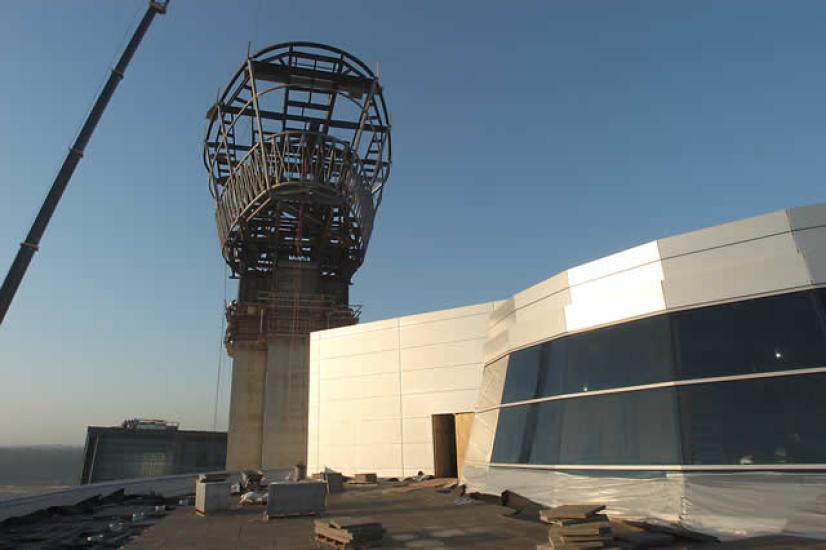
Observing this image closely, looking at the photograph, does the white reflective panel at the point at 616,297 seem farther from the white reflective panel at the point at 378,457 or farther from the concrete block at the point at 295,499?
the white reflective panel at the point at 378,457

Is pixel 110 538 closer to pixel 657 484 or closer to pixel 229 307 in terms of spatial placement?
pixel 657 484

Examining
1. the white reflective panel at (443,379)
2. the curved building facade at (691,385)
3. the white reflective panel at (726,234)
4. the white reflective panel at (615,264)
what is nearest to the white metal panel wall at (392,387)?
the white reflective panel at (443,379)

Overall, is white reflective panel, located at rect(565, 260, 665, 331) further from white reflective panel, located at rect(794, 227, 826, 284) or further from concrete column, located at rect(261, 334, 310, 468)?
concrete column, located at rect(261, 334, 310, 468)

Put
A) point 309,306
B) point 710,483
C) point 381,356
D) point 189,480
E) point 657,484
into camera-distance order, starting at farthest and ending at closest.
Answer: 1. point 309,306
2. point 381,356
3. point 189,480
4. point 657,484
5. point 710,483

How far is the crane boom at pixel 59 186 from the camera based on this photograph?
65.4 ft

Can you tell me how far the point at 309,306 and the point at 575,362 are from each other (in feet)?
128

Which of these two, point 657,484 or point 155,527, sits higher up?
point 657,484

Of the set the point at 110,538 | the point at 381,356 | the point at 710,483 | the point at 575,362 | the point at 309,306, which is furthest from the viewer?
the point at 309,306

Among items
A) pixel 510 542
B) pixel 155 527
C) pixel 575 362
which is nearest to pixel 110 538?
pixel 155 527

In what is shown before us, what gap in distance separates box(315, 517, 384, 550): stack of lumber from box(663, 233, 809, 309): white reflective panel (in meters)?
7.60

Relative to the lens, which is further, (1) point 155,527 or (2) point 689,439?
(1) point 155,527

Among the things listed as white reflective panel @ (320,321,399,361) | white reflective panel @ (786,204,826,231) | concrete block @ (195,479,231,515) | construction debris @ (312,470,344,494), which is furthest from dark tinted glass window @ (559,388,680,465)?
white reflective panel @ (320,321,399,361)

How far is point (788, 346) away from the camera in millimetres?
9391

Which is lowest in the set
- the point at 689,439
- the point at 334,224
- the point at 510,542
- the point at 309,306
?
the point at 510,542
